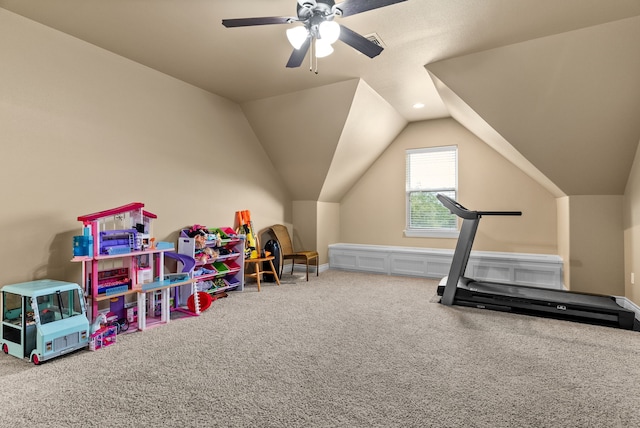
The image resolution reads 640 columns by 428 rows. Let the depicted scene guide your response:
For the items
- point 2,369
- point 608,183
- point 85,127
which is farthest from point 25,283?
point 608,183

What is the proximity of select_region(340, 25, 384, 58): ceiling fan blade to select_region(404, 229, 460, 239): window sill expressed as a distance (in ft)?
13.4

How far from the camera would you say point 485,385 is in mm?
2258

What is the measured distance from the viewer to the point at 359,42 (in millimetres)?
2605

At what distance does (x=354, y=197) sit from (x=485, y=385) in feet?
16.1

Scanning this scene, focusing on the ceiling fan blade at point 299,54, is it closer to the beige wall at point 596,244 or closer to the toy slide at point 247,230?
the toy slide at point 247,230

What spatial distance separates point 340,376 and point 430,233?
4263mm

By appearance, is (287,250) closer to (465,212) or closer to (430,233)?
(430,233)

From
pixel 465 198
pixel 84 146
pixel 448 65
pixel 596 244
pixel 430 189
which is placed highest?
pixel 448 65

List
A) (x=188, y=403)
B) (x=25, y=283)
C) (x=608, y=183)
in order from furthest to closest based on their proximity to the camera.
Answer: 1. (x=608, y=183)
2. (x=25, y=283)
3. (x=188, y=403)

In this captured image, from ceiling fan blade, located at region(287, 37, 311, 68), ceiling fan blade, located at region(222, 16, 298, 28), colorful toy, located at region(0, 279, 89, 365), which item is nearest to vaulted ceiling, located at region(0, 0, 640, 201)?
ceiling fan blade, located at region(287, 37, 311, 68)

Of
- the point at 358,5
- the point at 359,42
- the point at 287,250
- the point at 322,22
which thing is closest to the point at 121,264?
the point at 287,250

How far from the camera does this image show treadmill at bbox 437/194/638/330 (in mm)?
3457

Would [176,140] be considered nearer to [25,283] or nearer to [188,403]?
[25,283]

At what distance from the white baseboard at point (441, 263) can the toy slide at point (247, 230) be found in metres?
1.86
